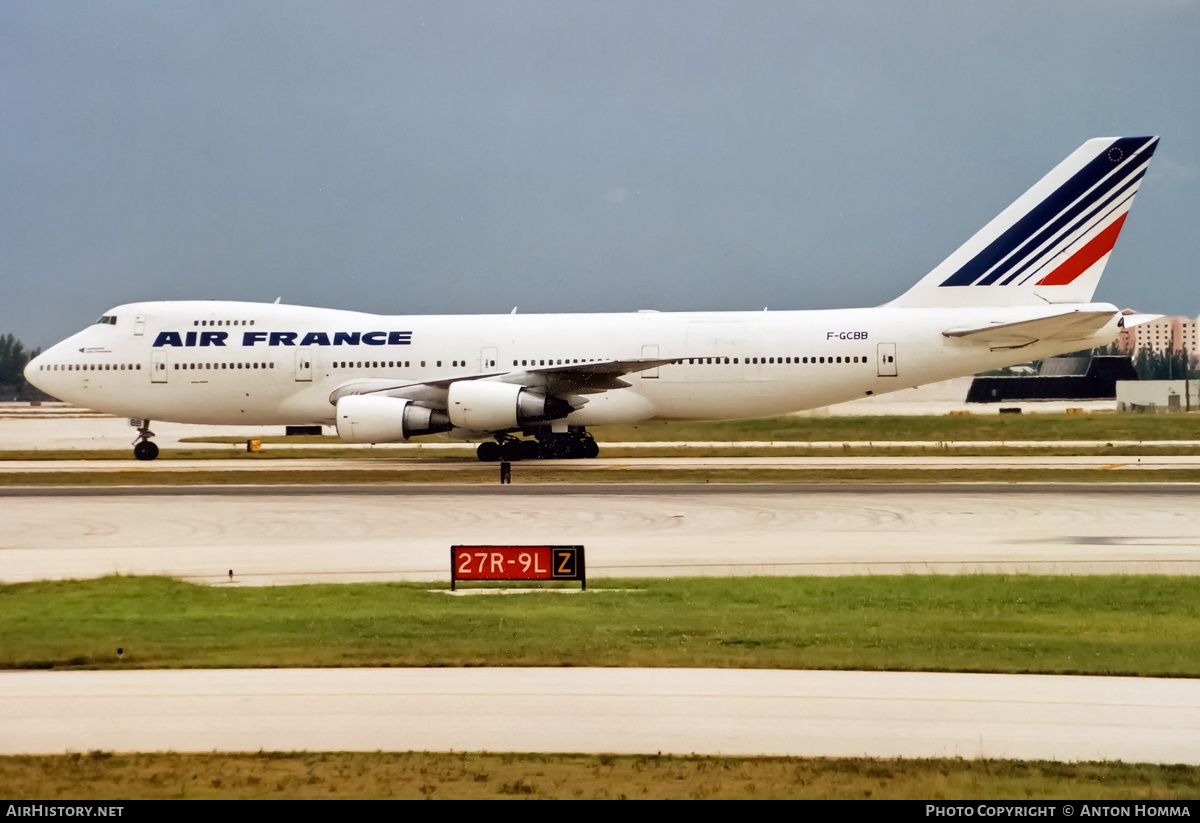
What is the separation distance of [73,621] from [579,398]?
24.1m

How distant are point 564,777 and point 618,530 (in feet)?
43.3

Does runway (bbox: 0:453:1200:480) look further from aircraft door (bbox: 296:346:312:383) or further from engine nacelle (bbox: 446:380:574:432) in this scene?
aircraft door (bbox: 296:346:312:383)

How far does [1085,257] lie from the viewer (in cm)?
3600

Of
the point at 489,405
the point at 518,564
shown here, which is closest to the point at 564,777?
the point at 518,564

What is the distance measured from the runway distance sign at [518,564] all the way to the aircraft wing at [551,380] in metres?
18.9

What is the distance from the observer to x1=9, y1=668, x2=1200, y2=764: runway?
8.25m

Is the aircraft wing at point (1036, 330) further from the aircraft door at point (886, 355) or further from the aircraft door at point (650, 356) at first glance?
the aircraft door at point (650, 356)

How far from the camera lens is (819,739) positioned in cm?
835

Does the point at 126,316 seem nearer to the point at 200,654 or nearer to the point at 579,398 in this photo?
the point at 579,398

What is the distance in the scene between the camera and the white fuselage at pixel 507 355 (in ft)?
118

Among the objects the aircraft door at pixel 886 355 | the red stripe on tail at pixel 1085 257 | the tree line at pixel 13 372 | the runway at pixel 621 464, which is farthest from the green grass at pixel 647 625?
the tree line at pixel 13 372

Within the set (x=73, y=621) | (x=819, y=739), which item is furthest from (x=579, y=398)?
(x=819, y=739)

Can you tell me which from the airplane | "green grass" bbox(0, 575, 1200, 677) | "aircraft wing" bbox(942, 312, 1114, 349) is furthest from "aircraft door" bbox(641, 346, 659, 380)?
"green grass" bbox(0, 575, 1200, 677)

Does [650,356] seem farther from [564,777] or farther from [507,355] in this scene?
[564,777]
